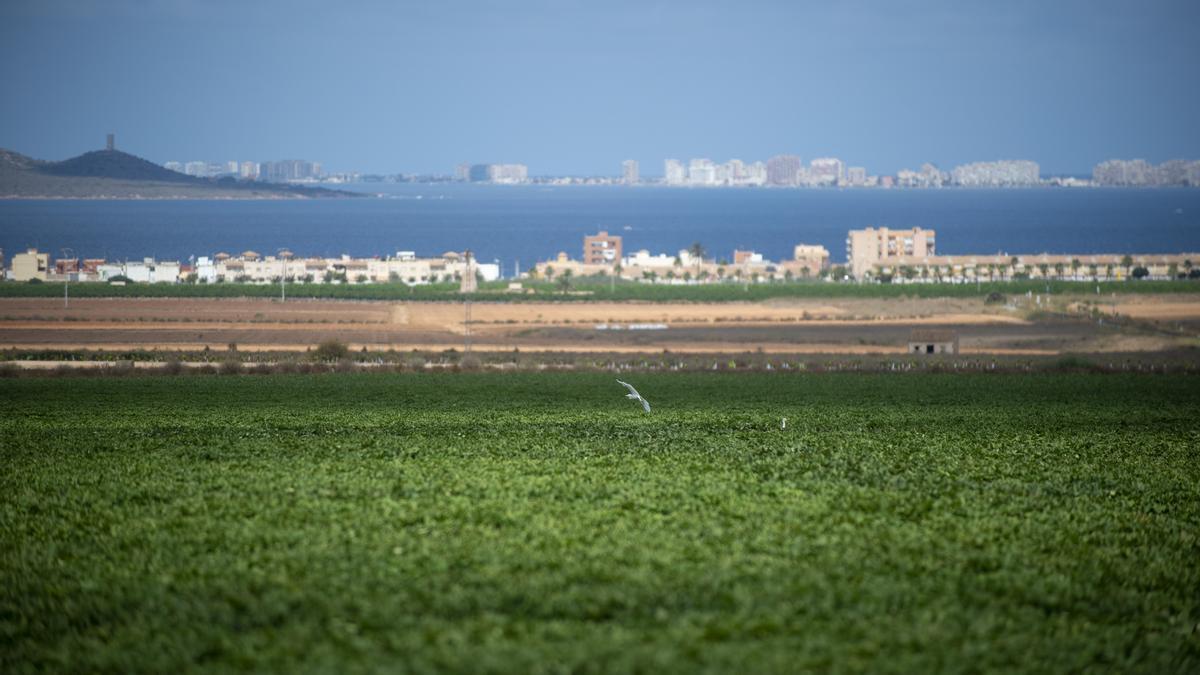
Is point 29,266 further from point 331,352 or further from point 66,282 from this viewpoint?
point 331,352

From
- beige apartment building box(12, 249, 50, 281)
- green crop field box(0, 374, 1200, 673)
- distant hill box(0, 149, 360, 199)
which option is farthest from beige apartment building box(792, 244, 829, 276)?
green crop field box(0, 374, 1200, 673)

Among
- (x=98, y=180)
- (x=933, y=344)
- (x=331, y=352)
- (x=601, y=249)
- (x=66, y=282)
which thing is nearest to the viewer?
(x=331, y=352)

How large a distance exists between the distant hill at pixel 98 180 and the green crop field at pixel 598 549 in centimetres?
5710

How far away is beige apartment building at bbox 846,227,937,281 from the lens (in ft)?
358

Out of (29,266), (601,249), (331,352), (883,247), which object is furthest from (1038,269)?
(29,266)

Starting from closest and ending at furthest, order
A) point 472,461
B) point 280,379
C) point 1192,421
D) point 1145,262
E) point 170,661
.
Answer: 1. point 170,661
2. point 472,461
3. point 1192,421
4. point 280,379
5. point 1145,262

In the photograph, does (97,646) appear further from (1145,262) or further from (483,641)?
(1145,262)

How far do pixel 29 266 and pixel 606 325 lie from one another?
1321 inches

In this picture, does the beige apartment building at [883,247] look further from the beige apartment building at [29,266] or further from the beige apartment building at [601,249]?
the beige apartment building at [29,266]

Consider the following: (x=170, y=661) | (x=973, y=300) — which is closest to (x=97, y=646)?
(x=170, y=661)

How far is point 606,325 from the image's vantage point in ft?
215

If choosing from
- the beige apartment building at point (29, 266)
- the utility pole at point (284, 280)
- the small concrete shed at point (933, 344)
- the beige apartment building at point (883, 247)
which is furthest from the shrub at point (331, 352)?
the beige apartment building at point (883, 247)

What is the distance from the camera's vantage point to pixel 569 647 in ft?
29.8

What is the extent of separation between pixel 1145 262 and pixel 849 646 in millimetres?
100488
